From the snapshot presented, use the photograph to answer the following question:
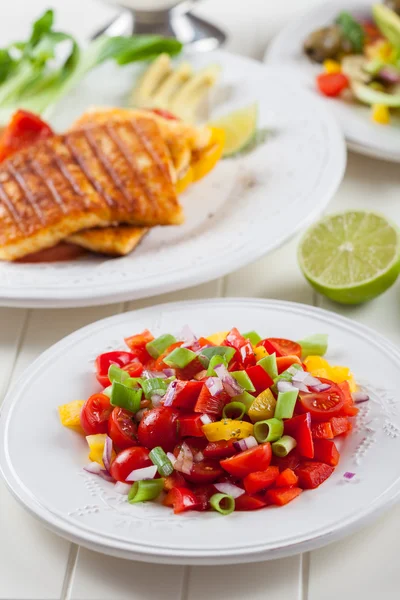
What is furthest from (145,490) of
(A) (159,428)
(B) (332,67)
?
(B) (332,67)

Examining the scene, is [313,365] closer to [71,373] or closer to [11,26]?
[71,373]

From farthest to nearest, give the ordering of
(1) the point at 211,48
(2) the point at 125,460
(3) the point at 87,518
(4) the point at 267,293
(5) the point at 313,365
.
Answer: (1) the point at 211,48 < (4) the point at 267,293 < (5) the point at 313,365 < (2) the point at 125,460 < (3) the point at 87,518

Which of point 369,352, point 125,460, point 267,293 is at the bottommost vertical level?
point 267,293

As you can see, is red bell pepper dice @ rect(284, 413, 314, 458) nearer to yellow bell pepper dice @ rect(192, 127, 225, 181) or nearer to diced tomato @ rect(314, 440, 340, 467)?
diced tomato @ rect(314, 440, 340, 467)

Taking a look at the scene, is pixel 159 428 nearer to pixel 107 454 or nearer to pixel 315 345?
pixel 107 454

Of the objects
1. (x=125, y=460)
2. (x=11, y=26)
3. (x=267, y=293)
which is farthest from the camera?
(x=11, y=26)

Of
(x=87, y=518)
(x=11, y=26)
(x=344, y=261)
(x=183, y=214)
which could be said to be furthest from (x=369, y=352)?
(x=11, y=26)
